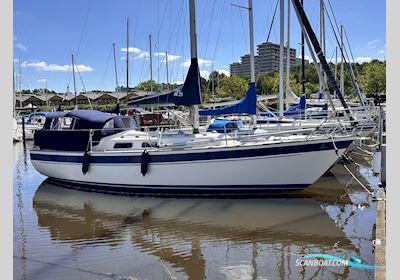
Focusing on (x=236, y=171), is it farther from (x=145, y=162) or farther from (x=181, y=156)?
(x=145, y=162)

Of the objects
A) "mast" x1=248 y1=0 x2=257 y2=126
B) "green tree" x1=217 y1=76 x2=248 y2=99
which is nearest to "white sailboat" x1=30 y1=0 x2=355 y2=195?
"mast" x1=248 y1=0 x2=257 y2=126

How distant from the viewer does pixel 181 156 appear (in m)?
11.6

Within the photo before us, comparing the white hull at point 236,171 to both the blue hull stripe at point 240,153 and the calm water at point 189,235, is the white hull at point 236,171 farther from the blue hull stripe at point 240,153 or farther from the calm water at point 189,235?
the calm water at point 189,235

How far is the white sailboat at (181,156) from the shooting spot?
11219mm

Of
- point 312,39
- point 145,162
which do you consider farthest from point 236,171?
point 312,39

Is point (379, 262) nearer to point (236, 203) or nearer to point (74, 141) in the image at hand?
point (236, 203)

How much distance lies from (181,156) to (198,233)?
3.18m

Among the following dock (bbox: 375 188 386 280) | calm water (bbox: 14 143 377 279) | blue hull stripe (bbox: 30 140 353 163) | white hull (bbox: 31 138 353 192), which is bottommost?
calm water (bbox: 14 143 377 279)

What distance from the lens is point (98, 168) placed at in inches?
510

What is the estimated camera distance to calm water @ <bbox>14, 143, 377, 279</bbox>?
6.91 metres

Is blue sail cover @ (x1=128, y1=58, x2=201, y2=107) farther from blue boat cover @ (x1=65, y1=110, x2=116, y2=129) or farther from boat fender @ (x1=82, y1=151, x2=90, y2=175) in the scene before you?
boat fender @ (x1=82, y1=151, x2=90, y2=175)

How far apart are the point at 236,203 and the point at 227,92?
56.2m

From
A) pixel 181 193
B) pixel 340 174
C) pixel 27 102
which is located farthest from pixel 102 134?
pixel 27 102

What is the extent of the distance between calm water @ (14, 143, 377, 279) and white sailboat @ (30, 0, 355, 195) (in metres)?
0.54
